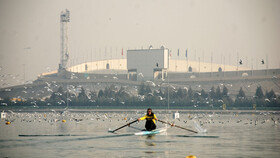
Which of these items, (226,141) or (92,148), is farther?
(226,141)

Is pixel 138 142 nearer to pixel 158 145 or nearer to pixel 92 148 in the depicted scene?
pixel 158 145

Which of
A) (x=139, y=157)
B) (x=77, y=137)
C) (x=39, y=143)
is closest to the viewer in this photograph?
(x=139, y=157)

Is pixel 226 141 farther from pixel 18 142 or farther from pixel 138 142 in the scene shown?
pixel 18 142

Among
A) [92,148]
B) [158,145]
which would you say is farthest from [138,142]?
[92,148]

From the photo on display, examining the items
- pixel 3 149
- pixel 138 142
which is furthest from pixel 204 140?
pixel 3 149

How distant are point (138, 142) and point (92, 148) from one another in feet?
29.3

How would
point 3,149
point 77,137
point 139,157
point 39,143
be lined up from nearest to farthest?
point 139,157 < point 3,149 < point 39,143 < point 77,137

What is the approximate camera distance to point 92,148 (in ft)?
201

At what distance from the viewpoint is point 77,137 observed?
246ft

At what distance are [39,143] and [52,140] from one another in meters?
3.80

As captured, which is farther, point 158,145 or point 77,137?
point 77,137

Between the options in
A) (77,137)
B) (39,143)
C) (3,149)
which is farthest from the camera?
(77,137)

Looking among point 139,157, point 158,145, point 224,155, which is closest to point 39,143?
point 158,145

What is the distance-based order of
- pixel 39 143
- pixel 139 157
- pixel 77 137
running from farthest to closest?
pixel 77 137 < pixel 39 143 < pixel 139 157
